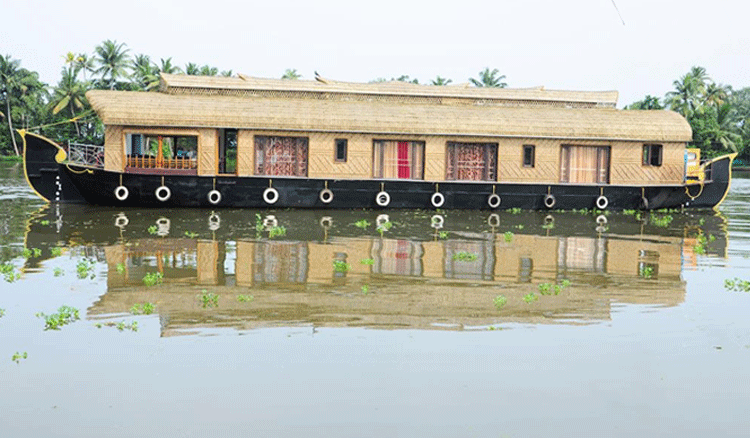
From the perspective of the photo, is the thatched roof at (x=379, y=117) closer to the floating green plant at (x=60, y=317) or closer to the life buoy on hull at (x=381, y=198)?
the life buoy on hull at (x=381, y=198)

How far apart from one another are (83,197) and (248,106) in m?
5.64

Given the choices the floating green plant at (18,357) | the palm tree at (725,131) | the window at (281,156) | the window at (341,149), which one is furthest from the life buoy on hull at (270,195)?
the palm tree at (725,131)

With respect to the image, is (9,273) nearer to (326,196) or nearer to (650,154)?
(326,196)

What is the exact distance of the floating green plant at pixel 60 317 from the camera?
28.8 feet

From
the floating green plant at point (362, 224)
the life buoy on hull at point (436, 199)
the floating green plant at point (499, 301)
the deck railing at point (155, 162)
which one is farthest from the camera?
the life buoy on hull at point (436, 199)

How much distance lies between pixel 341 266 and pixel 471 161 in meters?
12.5

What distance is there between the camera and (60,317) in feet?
29.5

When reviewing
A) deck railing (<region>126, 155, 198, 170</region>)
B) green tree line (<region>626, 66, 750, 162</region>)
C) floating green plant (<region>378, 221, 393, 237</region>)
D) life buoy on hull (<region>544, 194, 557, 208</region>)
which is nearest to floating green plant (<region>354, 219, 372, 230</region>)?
floating green plant (<region>378, 221, 393, 237</region>)

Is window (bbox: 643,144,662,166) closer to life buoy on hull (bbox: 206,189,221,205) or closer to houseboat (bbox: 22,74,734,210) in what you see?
houseboat (bbox: 22,74,734,210)

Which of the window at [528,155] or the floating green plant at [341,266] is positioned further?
the window at [528,155]

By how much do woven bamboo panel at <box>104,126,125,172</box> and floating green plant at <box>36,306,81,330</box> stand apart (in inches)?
569

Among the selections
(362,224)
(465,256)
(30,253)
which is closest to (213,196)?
(362,224)

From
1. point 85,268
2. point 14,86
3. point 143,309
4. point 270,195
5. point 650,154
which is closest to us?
point 143,309

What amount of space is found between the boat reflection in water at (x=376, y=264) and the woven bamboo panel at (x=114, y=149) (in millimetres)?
1847
